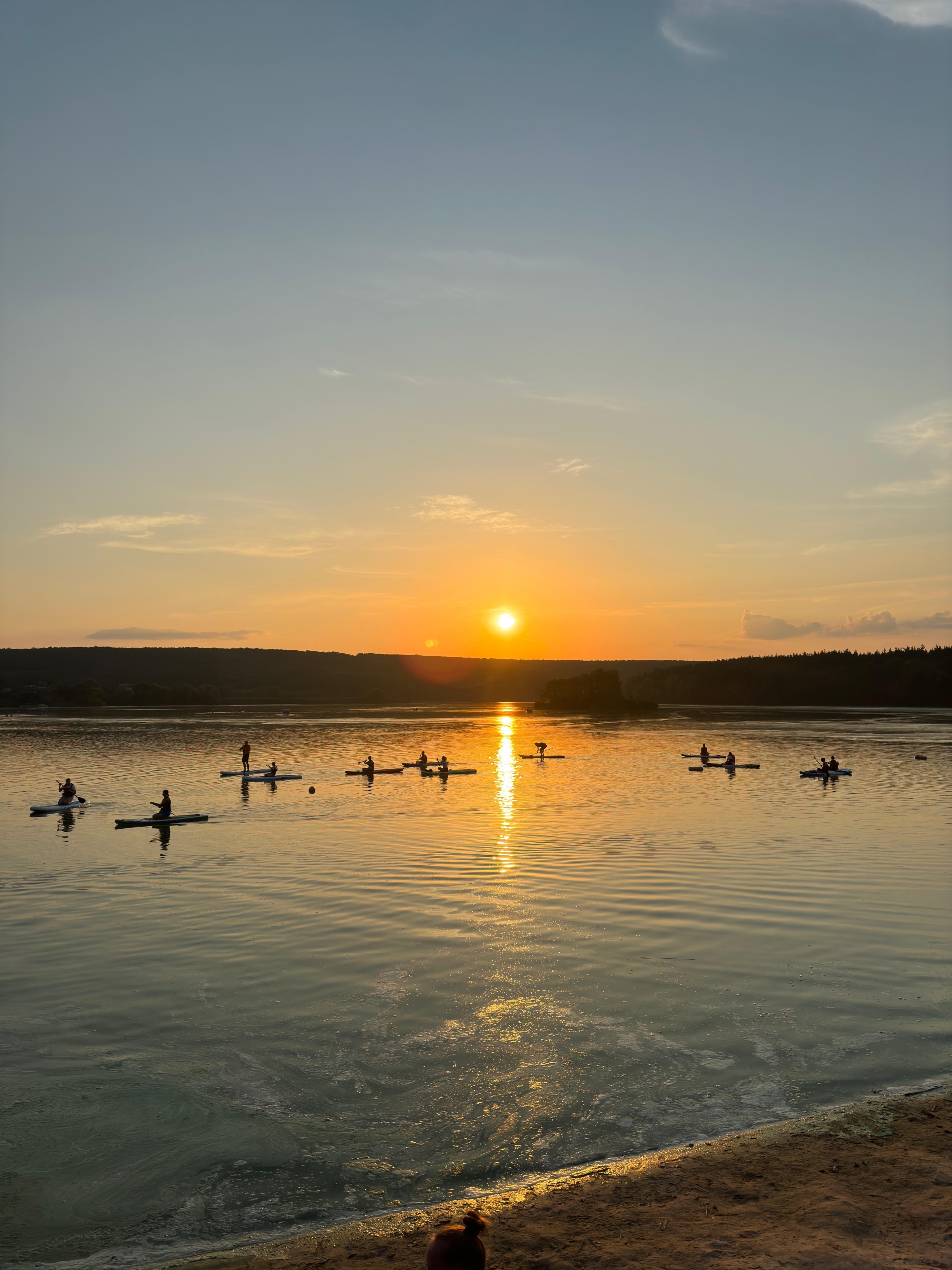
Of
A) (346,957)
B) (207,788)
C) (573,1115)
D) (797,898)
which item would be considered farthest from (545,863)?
(207,788)

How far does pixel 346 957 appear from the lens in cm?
1914

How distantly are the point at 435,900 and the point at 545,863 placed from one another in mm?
6750

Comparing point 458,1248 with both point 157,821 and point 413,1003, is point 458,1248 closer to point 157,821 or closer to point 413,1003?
→ point 413,1003

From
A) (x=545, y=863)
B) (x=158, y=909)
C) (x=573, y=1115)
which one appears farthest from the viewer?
(x=545, y=863)

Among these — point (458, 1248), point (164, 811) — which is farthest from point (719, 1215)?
point (164, 811)

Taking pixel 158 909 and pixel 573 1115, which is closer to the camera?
pixel 573 1115

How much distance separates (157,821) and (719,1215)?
35.4 meters

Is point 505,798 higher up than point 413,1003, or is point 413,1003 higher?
point 413,1003

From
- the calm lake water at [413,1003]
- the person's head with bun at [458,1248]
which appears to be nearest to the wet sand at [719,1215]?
the calm lake water at [413,1003]

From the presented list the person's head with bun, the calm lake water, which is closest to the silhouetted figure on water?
the calm lake water

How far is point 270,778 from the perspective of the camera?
193 ft

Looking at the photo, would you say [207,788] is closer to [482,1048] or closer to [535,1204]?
[482,1048]

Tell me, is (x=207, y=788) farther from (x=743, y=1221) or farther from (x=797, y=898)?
(x=743, y=1221)

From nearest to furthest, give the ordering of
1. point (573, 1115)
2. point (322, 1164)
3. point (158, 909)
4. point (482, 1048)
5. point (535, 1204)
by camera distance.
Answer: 1. point (535, 1204)
2. point (322, 1164)
3. point (573, 1115)
4. point (482, 1048)
5. point (158, 909)
